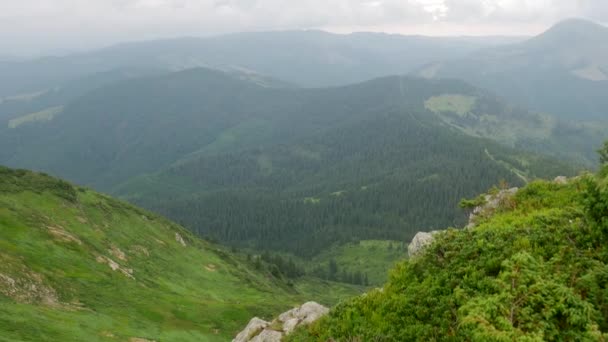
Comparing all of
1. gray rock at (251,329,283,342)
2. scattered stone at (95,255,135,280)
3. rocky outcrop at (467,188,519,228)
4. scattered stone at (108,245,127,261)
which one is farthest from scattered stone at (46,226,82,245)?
rocky outcrop at (467,188,519,228)

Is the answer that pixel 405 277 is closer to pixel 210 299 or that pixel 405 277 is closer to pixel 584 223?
pixel 584 223

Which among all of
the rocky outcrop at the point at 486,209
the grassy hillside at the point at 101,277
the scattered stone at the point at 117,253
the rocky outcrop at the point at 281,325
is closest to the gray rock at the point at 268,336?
the rocky outcrop at the point at 281,325

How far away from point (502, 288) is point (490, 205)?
14.5 m

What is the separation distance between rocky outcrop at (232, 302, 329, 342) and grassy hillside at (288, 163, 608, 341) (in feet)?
12.8

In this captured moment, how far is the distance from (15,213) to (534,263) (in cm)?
6761

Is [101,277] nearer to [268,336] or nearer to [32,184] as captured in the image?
[32,184]

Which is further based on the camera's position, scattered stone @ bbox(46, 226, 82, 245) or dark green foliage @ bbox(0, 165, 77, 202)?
dark green foliage @ bbox(0, 165, 77, 202)

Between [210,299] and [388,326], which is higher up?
[388,326]

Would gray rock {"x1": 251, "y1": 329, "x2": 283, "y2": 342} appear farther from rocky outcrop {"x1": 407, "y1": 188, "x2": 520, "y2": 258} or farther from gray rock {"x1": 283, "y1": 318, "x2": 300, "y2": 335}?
rocky outcrop {"x1": 407, "y1": 188, "x2": 520, "y2": 258}

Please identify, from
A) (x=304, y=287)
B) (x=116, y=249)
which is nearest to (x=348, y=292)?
(x=304, y=287)

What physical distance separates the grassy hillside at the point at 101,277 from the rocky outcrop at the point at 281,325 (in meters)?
18.5

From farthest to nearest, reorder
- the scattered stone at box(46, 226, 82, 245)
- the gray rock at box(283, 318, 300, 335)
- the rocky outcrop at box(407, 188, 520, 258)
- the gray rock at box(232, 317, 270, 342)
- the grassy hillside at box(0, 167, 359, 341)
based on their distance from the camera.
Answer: the scattered stone at box(46, 226, 82, 245) < the grassy hillside at box(0, 167, 359, 341) < the gray rock at box(232, 317, 270, 342) < the rocky outcrop at box(407, 188, 520, 258) < the gray rock at box(283, 318, 300, 335)

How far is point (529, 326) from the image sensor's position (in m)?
14.7

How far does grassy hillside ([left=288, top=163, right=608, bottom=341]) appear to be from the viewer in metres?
15.0
